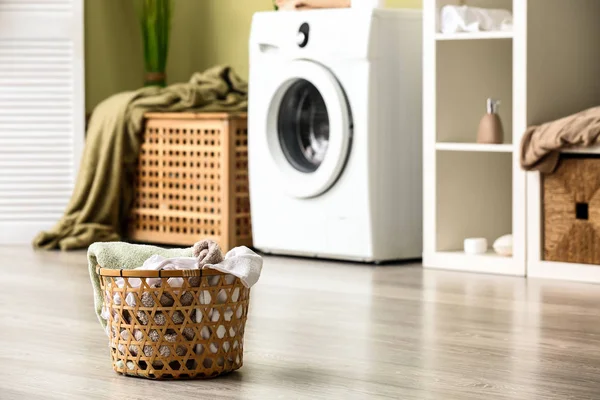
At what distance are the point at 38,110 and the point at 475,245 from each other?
183 cm

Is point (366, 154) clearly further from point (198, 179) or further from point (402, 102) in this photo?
point (198, 179)

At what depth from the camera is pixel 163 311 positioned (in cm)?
197

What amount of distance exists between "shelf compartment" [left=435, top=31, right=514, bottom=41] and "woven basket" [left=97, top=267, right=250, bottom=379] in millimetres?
1665

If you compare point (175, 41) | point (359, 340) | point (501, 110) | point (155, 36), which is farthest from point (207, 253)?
point (175, 41)

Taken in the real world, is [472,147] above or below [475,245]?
above

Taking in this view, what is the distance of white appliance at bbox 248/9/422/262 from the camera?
11.9 feet

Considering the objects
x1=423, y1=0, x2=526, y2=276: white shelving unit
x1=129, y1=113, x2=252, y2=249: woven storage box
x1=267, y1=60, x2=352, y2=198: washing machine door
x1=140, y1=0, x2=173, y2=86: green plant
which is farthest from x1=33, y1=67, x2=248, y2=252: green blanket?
x1=423, y1=0, x2=526, y2=276: white shelving unit

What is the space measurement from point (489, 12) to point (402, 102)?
39 centimetres

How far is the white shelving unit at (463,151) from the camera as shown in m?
3.55

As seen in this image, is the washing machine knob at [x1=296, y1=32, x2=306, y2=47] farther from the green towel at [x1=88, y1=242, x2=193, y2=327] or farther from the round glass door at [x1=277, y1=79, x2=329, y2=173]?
the green towel at [x1=88, y1=242, x2=193, y2=327]

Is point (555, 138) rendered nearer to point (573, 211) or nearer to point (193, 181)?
point (573, 211)

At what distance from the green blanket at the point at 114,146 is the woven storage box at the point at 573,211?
1.33 meters

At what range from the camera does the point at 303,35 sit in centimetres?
376

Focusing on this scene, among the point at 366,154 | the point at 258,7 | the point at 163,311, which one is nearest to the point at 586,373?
the point at 163,311
